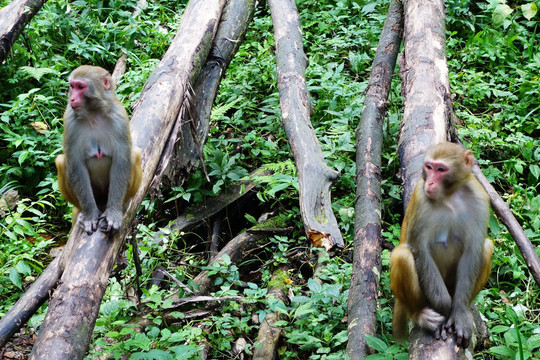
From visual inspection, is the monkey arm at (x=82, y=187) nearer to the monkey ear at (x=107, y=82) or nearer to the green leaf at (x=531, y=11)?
the monkey ear at (x=107, y=82)

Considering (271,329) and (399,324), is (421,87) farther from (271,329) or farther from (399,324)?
(271,329)

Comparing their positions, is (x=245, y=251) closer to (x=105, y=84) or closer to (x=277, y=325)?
(x=277, y=325)

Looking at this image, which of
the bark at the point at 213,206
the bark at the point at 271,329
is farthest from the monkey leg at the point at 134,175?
the bark at the point at 213,206

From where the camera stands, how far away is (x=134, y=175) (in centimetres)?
480

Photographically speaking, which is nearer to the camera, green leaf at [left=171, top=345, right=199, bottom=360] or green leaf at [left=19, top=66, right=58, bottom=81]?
green leaf at [left=171, top=345, right=199, bottom=360]

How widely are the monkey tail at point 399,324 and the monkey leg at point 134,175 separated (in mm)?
2244

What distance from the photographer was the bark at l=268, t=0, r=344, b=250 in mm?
5234

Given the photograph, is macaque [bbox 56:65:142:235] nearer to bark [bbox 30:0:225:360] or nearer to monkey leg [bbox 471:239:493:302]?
bark [bbox 30:0:225:360]

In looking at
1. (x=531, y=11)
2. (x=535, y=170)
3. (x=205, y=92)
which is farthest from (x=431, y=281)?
(x=531, y=11)

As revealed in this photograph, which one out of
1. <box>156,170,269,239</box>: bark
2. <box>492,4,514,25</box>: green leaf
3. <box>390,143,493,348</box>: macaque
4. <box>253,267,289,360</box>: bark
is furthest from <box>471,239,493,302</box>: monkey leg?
<box>492,4,514,25</box>: green leaf

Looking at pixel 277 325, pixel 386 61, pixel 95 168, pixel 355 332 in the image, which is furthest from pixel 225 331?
pixel 386 61

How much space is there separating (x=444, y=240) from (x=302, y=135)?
2472 millimetres

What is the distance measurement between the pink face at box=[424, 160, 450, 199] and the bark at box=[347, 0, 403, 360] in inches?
49.3

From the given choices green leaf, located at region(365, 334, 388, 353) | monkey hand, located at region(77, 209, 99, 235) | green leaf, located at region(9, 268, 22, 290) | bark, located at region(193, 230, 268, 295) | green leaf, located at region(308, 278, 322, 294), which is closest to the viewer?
green leaf, located at region(365, 334, 388, 353)
